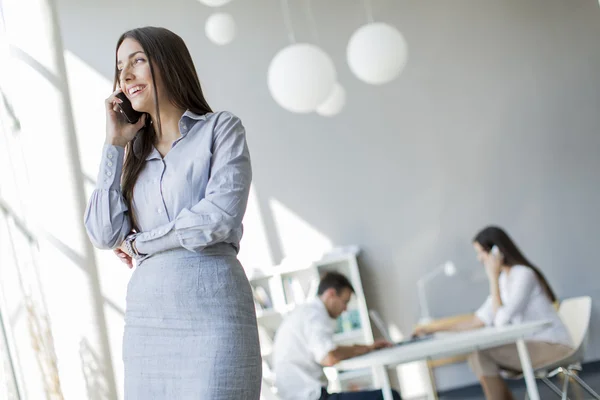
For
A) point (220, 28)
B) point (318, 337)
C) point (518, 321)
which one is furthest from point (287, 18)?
point (318, 337)

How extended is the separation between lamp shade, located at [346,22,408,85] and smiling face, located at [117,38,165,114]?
2.90 meters

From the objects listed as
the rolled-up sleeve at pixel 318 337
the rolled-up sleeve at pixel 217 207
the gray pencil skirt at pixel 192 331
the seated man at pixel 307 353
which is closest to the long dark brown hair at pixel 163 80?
the rolled-up sleeve at pixel 217 207

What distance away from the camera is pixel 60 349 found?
12.2 feet

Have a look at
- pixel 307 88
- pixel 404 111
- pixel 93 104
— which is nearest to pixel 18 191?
pixel 307 88

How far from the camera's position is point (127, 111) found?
188cm

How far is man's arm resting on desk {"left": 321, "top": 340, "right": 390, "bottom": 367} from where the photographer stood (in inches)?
159

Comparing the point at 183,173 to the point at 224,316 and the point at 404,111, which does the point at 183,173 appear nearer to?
the point at 224,316

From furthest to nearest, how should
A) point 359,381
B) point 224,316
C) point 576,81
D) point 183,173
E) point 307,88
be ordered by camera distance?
point 576,81, point 359,381, point 307,88, point 183,173, point 224,316

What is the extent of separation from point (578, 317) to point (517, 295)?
2.05ft

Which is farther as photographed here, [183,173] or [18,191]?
[18,191]

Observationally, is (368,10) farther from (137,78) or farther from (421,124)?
(137,78)

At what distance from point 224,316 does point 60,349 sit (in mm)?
2369

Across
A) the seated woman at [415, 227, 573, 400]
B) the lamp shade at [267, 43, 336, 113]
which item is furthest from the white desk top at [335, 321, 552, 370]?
the lamp shade at [267, 43, 336, 113]

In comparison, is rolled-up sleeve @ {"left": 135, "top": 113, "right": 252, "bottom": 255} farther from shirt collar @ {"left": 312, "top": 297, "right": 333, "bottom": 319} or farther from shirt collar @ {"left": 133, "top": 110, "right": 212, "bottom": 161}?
shirt collar @ {"left": 312, "top": 297, "right": 333, "bottom": 319}
